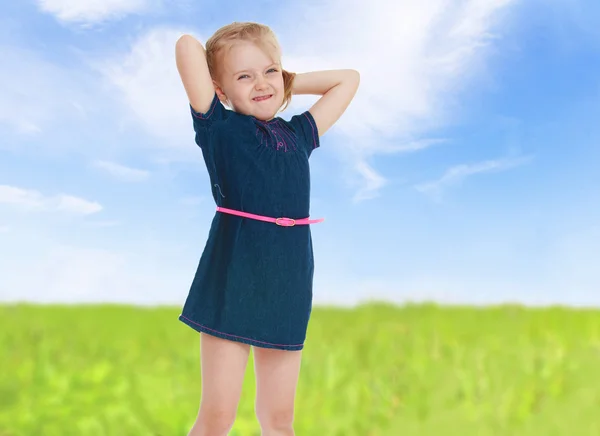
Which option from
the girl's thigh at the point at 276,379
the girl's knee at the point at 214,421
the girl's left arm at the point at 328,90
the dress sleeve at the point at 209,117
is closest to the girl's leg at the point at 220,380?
the girl's knee at the point at 214,421

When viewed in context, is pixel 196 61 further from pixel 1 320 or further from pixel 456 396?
pixel 1 320

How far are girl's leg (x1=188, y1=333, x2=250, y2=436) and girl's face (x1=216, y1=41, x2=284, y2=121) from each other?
802mm

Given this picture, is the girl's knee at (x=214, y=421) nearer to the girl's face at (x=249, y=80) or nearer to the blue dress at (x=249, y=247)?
the blue dress at (x=249, y=247)

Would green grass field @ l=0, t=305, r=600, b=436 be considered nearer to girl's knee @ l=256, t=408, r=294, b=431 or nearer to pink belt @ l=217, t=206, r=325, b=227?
girl's knee @ l=256, t=408, r=294, b=431

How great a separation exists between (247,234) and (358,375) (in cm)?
137

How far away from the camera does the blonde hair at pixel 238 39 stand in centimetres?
221

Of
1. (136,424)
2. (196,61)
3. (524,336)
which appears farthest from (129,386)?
(524,336)

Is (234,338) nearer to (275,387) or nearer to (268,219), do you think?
(275,387)

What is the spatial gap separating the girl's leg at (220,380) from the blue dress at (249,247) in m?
0.05

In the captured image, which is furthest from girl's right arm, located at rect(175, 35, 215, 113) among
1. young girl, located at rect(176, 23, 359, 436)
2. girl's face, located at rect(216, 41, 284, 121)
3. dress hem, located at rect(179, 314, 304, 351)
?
dress hem, located at rect(179, 314, 304, 351)

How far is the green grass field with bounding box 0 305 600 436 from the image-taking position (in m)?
Answer: 2.72

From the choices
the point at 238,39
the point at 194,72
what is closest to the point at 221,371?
the point at 194,72

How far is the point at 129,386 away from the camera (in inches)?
124

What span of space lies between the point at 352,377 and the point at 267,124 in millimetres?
1486
